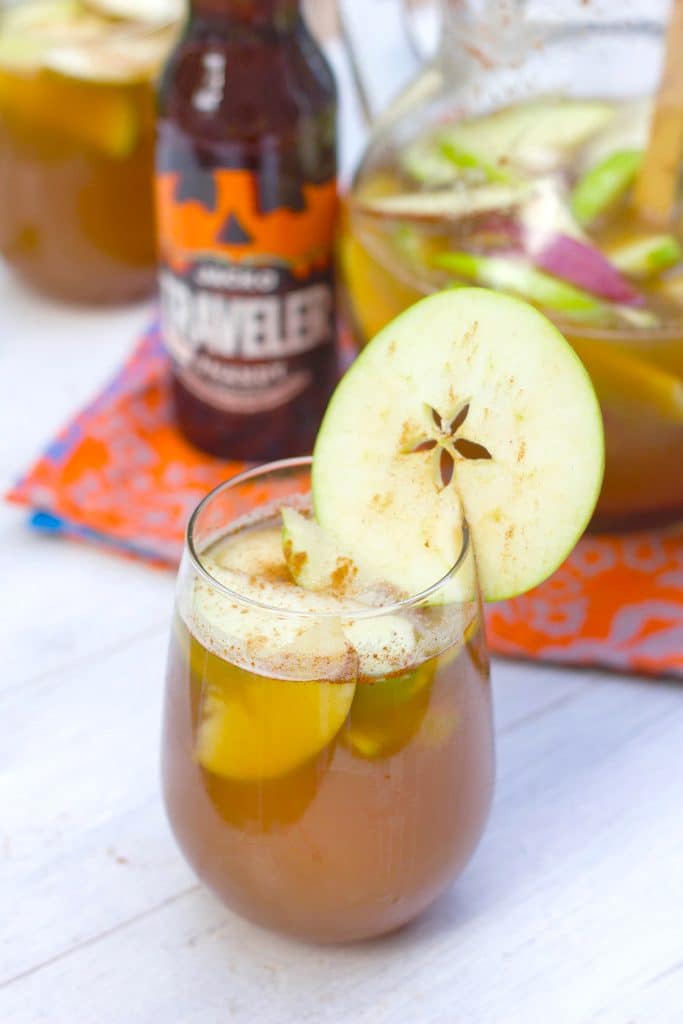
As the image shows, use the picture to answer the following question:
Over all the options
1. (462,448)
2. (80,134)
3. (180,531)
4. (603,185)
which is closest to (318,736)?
(462,448)

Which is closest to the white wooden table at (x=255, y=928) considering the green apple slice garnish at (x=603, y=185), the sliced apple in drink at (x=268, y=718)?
the sliced apple in drink at (x=268, y=718)

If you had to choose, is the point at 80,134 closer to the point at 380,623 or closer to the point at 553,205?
the point at 553,205

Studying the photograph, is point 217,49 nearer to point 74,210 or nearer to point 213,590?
point 74,210

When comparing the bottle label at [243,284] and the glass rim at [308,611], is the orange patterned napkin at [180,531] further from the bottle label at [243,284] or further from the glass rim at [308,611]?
the glass rim at [308,611]

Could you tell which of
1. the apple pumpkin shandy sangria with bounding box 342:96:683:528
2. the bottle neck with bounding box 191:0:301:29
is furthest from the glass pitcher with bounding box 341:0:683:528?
the bottle neck with bounding box 191:0:301:29

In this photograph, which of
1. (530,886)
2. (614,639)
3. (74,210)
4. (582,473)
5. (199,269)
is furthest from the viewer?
(74,210)

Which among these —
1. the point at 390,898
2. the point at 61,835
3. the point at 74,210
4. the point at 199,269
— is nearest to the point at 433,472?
the point at 390,898

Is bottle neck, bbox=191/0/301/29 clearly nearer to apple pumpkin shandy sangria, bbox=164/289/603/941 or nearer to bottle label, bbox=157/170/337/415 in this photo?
bottle label, bbox=157/170/337/415
